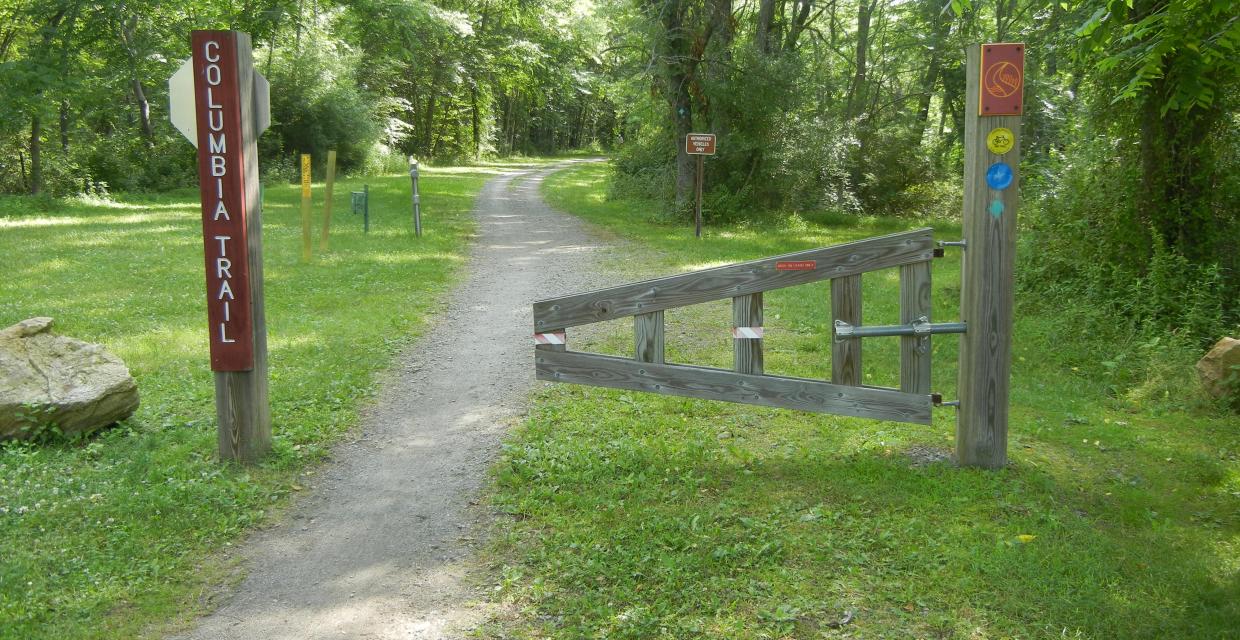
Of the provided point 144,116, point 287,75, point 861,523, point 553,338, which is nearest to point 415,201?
point 553,338

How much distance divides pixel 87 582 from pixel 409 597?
61.3 inches

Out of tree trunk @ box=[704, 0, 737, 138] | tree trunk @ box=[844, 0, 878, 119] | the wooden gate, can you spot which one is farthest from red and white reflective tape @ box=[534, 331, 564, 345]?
tree trunk @ box=[844, 0, 878, 119]

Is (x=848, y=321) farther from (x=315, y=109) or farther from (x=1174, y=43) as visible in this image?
(x=315, y=109)

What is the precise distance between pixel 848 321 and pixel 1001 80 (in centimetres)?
164

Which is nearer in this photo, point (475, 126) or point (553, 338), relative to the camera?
point (553, 338)

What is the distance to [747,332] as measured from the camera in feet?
19.5

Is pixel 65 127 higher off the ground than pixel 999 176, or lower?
higher

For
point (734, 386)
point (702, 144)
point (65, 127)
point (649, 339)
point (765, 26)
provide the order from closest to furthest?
point (734, 386) → point (649, 339) → point (702, 144) → point (765, 26) → point (65, 127)

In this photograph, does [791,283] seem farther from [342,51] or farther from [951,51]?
[342,51]

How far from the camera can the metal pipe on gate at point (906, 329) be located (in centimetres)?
557

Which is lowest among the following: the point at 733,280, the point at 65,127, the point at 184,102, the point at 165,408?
the point at 165,408

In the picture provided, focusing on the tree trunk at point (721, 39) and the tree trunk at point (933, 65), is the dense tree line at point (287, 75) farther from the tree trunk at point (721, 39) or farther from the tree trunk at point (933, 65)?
the tree trunk at point (933, 65)

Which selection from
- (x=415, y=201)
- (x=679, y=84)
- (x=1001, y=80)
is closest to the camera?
(x=1001, y=80)

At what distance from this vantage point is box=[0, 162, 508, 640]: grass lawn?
4.51m
